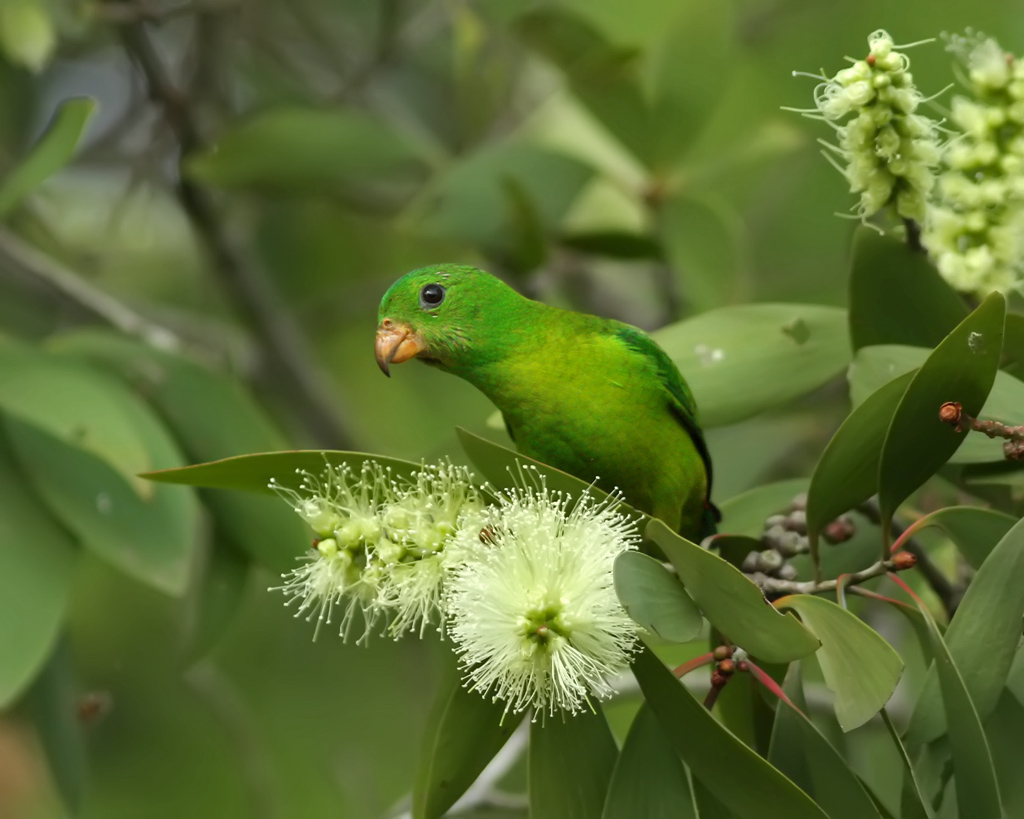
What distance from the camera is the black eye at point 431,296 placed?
1.48 metres

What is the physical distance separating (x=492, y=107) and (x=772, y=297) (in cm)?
93

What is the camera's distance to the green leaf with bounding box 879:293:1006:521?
107 cm

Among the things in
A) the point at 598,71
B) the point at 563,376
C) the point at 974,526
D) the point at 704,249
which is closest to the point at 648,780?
the point at 974,526

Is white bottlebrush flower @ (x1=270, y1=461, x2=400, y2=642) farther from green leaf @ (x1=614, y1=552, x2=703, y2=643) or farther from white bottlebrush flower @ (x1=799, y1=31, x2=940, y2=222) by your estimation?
white bottlebrush flower @ (x1=799, y1=31, x2=940, y2=222)

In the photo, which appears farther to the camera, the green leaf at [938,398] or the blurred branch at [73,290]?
the blurred branch at [73,290]

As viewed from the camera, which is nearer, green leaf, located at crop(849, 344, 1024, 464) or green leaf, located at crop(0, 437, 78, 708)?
green leaf, located at crop(849, 344, 1024, 464)

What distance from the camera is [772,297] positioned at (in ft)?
10.0

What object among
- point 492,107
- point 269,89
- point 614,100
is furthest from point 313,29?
point 614,100

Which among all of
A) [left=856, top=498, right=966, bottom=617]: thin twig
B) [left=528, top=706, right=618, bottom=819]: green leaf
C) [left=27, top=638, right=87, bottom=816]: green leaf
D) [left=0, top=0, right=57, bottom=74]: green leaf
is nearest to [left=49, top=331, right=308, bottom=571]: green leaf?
[left=27, top=638, right=87, bottom=816]: green leaf

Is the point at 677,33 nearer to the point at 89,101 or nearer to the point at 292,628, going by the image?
the point at 89,101

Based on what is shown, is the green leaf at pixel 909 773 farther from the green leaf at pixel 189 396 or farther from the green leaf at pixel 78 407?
the green leaf at pixel 189 396

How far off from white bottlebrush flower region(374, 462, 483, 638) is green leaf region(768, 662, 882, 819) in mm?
349

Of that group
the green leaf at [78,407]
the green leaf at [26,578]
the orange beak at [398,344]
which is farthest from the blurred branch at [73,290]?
the orange beak at [398,344]

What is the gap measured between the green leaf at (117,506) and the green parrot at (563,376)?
0.53 metres
